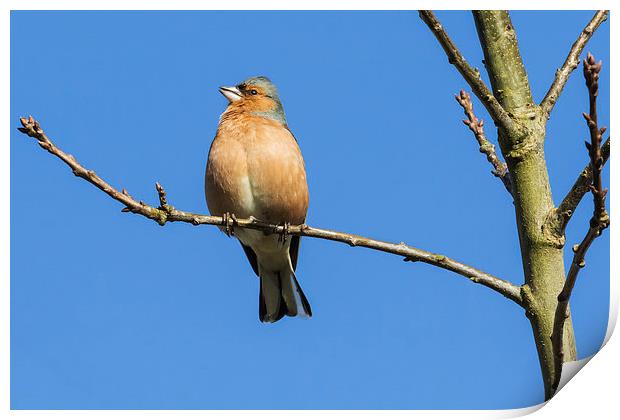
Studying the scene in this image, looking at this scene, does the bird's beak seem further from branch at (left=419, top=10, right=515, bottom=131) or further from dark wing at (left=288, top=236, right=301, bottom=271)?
branch at (left=419, top=10, right=515, bottom=131)

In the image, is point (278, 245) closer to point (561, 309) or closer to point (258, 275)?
point (258, 275)

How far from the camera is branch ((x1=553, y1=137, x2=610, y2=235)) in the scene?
239 centimetres

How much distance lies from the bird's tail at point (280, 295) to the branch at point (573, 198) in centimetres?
163

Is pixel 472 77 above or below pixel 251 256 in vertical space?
below

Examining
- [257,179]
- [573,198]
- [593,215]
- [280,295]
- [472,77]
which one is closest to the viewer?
[593,215]

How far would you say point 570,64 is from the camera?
266cm

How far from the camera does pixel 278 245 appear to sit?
4.45 metres

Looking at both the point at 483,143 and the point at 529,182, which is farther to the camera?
the point at 483,143

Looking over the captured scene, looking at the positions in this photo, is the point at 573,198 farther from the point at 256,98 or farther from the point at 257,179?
the point at 256,98

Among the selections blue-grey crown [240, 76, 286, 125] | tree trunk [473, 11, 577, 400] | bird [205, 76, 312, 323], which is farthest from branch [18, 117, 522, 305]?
blue-grey crown [240, 76, 286, 125]

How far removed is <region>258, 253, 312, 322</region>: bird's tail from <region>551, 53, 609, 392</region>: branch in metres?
1.66

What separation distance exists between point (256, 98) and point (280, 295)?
107 centimetres

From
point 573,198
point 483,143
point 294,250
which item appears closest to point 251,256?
point 294,250
